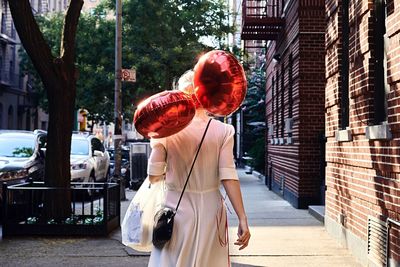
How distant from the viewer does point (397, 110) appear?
5.76 meters

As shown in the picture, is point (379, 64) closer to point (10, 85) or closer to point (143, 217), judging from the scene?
Answer: point (143, 217)

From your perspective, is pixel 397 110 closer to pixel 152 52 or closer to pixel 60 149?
pixel 60 149

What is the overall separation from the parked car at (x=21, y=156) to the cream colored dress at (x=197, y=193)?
7579mm

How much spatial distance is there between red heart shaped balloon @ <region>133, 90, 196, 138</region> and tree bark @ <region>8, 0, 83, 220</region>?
586 cm

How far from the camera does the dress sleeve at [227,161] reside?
12.4 ft

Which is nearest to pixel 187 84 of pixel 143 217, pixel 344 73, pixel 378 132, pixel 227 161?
pixel 227 161

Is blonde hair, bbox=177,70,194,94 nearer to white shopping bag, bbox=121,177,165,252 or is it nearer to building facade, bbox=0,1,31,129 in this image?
white shopping bag, bbox=121,177,165,252

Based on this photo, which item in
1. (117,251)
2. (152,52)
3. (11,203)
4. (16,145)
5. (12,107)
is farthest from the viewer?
(12,107)

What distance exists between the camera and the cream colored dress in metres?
3.72

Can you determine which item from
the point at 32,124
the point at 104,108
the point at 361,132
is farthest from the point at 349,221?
the point at 32,124

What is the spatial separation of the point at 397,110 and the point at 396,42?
0.67 metres

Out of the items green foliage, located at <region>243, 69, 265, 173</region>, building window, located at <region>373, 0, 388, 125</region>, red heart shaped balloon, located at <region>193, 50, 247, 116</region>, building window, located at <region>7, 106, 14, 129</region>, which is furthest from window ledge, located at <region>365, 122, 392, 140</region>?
building window, located at <region>7, 106, 14, 129</region>

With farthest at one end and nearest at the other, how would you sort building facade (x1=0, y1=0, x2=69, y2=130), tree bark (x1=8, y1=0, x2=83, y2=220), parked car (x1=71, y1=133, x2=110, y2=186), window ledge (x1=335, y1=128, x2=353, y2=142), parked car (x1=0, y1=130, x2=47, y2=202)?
1. building facade (x1=0, y1=0, x2=69, y2=130)
2. parked car (x1=71, y1=133, x2=110, y2=186)
3. parked car (x1=0, y1=130, x2=47, y2=202)
4. tree bark (x1=8, y1=0, x2=83, y2=220)
5. window ledge (x1=335, y1=128, x2=353, y2=142)

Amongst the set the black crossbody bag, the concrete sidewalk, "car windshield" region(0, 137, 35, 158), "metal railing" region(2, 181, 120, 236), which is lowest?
the concrete sidewalk
